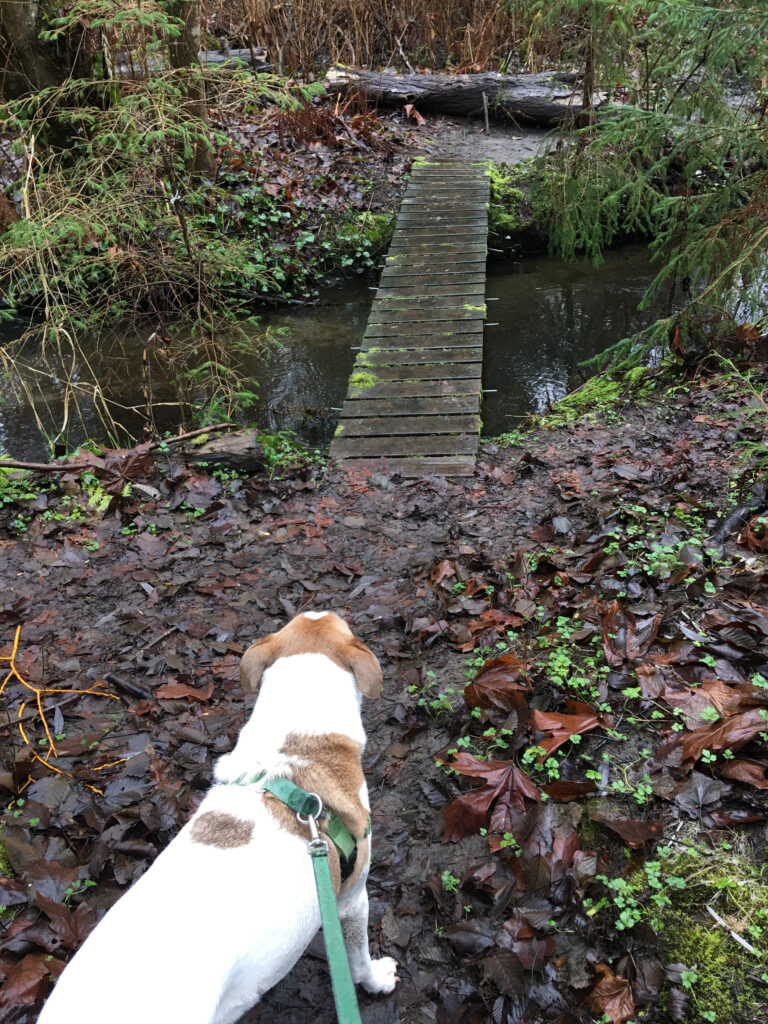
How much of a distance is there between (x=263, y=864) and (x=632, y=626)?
2.14m

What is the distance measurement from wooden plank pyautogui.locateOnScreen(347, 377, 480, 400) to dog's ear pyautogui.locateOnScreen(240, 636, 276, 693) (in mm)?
5454

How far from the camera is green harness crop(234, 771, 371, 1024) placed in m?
1.45

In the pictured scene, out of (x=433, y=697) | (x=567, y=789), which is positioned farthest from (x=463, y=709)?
(x=567, y=789)

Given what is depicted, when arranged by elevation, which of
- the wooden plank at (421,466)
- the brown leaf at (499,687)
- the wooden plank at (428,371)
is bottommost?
the wooden plank at (421,466)

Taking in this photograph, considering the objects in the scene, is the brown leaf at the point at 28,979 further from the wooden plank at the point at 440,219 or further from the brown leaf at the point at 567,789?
the wooden plank at the point at 440,219

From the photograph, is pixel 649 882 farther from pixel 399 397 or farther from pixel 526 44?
pixel 526 44

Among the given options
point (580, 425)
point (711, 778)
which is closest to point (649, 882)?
point (711, 778)

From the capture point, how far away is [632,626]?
3211mm

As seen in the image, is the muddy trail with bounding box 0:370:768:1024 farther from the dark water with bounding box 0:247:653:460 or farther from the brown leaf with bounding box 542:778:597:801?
the dark water with bounding box 0:247:653:460

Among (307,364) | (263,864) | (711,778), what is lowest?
(307,364)

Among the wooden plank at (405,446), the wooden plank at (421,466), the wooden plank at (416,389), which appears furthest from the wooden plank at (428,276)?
the wooden plank at (421,466)

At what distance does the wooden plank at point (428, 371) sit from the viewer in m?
7.63

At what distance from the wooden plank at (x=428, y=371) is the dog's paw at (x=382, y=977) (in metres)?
6.15

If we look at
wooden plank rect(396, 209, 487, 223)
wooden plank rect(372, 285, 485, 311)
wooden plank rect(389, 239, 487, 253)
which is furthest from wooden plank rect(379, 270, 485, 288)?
wooden plank rect(396, 209, 487, 223)
